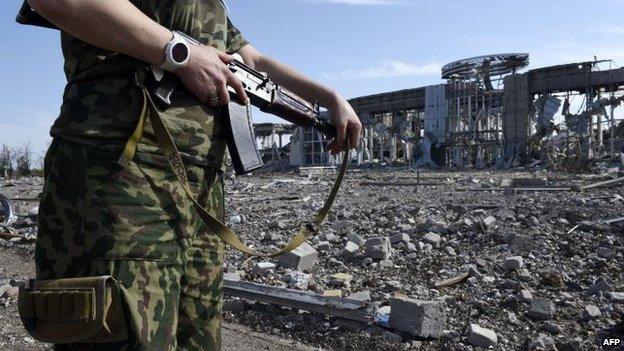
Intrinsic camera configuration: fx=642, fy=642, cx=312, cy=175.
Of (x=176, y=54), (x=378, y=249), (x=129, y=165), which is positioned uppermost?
(x=176, y=54)

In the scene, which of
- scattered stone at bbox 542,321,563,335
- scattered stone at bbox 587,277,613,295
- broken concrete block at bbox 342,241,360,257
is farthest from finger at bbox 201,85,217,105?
broken concrete block at bbox 342,241,360,257

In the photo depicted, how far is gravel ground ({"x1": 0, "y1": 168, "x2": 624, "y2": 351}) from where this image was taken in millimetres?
3824

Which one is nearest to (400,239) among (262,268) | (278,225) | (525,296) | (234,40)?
(262,268)

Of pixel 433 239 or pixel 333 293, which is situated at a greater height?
pixel 433 239

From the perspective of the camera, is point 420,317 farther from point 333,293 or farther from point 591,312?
point 591,312

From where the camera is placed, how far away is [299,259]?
5445 mm

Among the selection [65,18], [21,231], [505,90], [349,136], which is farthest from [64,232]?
[505,90]

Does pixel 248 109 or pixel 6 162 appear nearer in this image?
pixel 248 109

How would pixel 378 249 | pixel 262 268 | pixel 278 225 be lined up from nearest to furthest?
pixel 262 268 < pixel 378 249 < pixel 278 225

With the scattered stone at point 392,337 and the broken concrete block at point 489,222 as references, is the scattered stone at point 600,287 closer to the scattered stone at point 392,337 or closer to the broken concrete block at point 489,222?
the scattered stone at point 392,337

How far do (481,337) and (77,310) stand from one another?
2.71m

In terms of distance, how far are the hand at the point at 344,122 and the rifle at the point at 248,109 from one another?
0.14 feet

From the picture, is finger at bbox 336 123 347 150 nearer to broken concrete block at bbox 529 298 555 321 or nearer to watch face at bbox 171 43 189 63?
watch face at bbox 171 43 189 63

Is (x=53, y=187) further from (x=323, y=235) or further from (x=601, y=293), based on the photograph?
(x=323, y=235)
